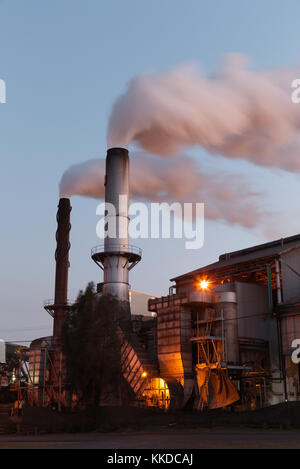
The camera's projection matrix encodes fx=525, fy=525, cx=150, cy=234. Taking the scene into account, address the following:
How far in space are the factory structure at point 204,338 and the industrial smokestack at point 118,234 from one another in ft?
0.30

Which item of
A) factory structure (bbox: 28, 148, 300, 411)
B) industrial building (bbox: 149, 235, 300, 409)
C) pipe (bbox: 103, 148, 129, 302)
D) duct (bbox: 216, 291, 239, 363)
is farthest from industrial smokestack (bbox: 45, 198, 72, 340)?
duct (bbox: 216, 291, 239, 363)

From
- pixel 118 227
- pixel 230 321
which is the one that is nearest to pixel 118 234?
pixel 118 227

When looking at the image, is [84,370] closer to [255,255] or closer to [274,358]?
[274,358]

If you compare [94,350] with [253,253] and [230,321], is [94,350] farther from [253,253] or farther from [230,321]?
[253,253]

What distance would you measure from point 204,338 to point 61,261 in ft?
91.6

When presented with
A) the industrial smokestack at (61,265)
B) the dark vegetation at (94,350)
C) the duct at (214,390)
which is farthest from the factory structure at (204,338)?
the industrial smokestack at (61,265)

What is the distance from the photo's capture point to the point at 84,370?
37062mm

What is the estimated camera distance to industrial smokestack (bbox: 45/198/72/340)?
60656 mm

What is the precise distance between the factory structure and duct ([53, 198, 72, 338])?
10939 millimetres

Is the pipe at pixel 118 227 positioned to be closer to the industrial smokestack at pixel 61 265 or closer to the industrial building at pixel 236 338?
the industrial building at pixel 236 338

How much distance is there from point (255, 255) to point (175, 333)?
13.0 metres

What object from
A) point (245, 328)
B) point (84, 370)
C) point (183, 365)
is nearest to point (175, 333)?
point (183, 365)

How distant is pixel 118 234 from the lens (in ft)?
158

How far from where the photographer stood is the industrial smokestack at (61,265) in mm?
60656
